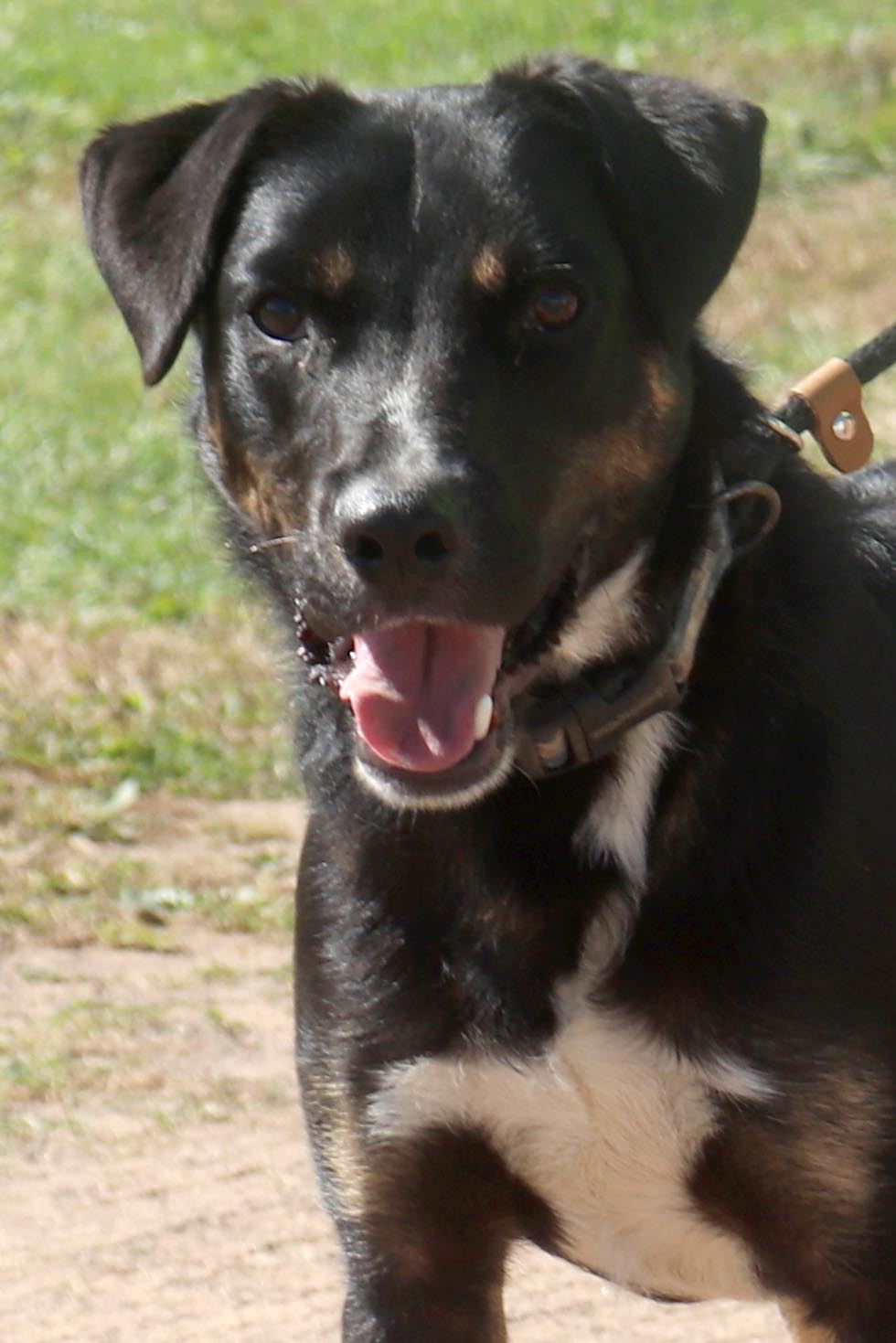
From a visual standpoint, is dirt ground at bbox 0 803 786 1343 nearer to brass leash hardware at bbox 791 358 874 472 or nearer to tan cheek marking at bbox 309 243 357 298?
brass leash hardware at bbox 791 358 874 472

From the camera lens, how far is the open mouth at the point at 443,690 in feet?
10.0

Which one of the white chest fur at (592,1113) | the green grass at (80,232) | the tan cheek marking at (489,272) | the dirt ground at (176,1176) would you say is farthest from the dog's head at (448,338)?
the green grass at (80,232)

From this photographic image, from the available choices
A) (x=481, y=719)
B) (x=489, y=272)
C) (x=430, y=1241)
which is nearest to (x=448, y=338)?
(x=489, y=272)

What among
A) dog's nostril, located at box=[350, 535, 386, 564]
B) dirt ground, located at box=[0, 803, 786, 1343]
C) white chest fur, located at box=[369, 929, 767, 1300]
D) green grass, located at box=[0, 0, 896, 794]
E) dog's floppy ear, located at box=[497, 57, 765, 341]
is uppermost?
dog's floppy ear, located at box=[497, 57, 765, 341]

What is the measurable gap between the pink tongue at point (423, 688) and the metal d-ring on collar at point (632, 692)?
18 cm

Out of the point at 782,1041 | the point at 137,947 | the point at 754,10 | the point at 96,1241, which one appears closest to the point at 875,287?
the point at 754,10

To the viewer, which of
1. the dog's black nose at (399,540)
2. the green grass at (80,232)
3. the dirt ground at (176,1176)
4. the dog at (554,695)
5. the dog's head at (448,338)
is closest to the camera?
the dog's black nose at (399,540)

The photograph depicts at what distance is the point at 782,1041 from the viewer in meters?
3.17

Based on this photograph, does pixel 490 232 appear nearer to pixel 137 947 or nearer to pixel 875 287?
pixel 137 947

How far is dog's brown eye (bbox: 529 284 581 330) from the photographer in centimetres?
313

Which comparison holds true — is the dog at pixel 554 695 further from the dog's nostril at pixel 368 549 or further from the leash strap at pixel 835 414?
the leash strap at pixel 835 414

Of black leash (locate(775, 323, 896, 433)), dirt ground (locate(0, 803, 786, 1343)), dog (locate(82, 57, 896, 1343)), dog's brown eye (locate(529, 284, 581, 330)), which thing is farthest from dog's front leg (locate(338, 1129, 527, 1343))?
Answer: black leash (locate(775, 323, 896, 433))

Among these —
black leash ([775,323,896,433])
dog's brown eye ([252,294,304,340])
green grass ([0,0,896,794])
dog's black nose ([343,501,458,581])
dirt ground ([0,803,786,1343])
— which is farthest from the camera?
green grass ([0,0,896,794])

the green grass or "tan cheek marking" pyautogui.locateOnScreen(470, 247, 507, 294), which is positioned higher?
"tan cheek marking" pyautogui.locateOnScreen(470, 247, 507, 294)
